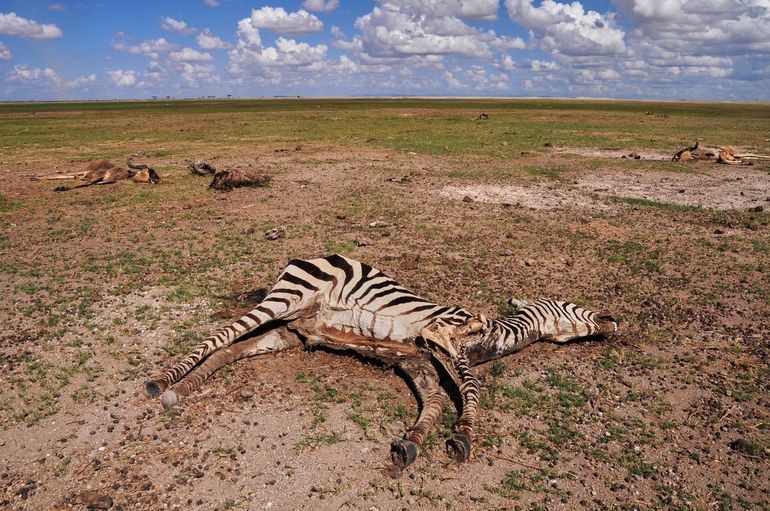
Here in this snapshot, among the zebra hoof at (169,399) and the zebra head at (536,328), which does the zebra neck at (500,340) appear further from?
the zebra hoof at (169,399)

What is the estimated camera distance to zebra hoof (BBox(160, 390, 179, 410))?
536 centimetres

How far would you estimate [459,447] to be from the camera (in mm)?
4797

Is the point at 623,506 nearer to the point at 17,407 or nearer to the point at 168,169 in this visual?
the point at 17,407

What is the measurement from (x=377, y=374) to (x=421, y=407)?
0.86 metres

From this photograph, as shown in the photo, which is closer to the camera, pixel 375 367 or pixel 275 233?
pixel 375 367

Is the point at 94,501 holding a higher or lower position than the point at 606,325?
lower

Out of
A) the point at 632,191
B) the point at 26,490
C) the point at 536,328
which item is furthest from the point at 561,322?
the point at 632,191

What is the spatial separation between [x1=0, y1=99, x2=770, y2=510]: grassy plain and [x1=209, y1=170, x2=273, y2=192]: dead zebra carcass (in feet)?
2.28

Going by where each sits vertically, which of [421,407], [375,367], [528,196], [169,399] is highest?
[528,196]

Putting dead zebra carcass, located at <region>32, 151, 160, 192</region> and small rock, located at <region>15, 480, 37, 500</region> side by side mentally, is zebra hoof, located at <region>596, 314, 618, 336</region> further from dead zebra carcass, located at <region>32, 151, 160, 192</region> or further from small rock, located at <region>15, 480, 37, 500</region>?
dead zebra carcass, located at <region>32, 151, 160, 192</region>

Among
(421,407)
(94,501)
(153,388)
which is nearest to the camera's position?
(94,501)

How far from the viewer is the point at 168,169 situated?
21.1 metres

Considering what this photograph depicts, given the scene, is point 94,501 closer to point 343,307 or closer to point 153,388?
point 153,388

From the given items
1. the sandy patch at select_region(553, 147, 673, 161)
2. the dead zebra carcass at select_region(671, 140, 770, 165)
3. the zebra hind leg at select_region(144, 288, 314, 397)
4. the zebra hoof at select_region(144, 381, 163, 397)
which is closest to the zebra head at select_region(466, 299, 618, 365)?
the zebra hind leg at select_region(144, 288, 314, 397)
